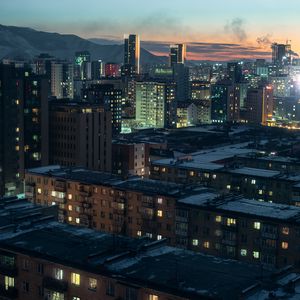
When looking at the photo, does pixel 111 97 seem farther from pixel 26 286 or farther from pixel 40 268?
pixel 40 268

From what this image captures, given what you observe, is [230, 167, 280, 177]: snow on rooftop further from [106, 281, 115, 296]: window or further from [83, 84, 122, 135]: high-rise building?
[83, 84, 122, 135]: high-rise building

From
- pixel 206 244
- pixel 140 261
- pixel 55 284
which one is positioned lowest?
pixel 206 244

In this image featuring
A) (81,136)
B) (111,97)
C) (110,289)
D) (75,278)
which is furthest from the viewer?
(111,97)

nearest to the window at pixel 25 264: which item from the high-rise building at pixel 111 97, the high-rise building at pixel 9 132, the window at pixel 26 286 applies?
the window at pixel 26 286

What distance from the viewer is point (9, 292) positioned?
38438mm

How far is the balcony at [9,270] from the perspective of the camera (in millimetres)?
38031

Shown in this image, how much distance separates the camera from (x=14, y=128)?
297ft

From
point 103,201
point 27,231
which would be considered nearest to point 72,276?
point 27,231

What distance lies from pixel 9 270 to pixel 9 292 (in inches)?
50.0

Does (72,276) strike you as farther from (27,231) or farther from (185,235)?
(185,235)

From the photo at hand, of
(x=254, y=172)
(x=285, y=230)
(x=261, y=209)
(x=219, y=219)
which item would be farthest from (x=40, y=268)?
(x=254, y=172)

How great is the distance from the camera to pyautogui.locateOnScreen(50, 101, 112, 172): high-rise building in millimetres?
91875

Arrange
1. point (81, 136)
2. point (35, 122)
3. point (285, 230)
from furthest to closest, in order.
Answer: point (35, 122)
point (81, 136)
point (285, 230)

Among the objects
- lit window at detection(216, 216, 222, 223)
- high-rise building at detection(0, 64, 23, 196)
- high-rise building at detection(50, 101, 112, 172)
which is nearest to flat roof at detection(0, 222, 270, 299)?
lit window at detection(216, 216, 222, 223)
